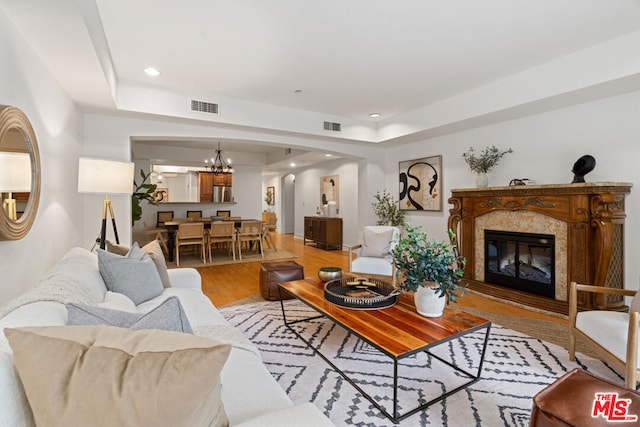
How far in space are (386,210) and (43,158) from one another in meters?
4.87

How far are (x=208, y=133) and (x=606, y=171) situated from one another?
4.86m

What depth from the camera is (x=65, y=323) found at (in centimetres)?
108

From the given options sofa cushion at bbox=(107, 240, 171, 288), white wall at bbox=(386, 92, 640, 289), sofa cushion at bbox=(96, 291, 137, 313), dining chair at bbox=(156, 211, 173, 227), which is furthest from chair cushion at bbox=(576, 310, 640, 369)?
dining chair at bbox=(156, 211, 173, 227)

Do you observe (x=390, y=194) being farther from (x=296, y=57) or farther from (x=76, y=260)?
(x=76, y=260)

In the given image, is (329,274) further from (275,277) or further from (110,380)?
(110,380)

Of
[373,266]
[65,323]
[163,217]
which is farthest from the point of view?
[163,217]

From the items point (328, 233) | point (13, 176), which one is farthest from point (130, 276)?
point (328, 233)

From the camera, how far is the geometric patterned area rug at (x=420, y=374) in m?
1.76

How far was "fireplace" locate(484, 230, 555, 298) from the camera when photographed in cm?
359

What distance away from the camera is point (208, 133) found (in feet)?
15.0

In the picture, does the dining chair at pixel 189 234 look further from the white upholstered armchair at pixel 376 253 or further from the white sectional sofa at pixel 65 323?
the white sectional sofa at pixel 65 323

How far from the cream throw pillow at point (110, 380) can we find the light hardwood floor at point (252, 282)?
304 cm

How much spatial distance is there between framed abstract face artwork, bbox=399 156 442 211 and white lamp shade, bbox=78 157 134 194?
4.32 meters

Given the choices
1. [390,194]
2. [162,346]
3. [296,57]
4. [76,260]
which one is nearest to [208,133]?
[296,57]
